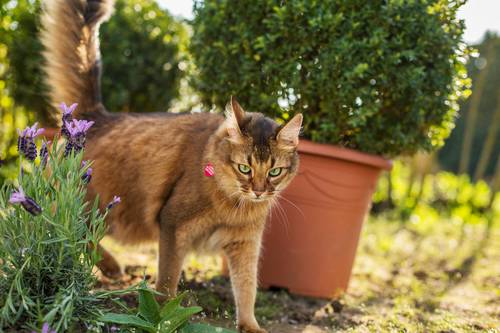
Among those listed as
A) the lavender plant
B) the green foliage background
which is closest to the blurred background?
the green foliage background

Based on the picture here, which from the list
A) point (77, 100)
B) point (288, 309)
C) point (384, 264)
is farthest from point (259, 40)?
point (384, 264)

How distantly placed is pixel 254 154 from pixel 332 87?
3.51 ft

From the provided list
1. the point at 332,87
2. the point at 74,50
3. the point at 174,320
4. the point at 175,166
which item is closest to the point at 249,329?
the point at 174,320

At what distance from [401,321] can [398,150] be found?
1.34 m

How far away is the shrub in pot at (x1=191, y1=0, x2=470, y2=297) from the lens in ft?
12.5

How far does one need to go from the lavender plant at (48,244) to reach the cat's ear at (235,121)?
2.85 feet

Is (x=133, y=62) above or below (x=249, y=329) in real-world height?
above

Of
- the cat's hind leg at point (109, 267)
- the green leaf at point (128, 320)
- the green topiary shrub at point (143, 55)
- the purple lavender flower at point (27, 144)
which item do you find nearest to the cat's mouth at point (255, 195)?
the green leaf at point (128, 320)

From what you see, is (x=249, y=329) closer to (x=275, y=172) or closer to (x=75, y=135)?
(x=275, y=172)

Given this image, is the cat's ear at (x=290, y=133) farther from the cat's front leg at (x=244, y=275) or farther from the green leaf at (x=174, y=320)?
the green leaf at (x=174, y=320)

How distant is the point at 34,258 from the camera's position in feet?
7.89

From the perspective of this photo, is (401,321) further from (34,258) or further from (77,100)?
(77,100)

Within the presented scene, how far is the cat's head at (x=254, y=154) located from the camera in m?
3.06

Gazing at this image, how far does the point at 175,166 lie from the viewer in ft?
11.4
